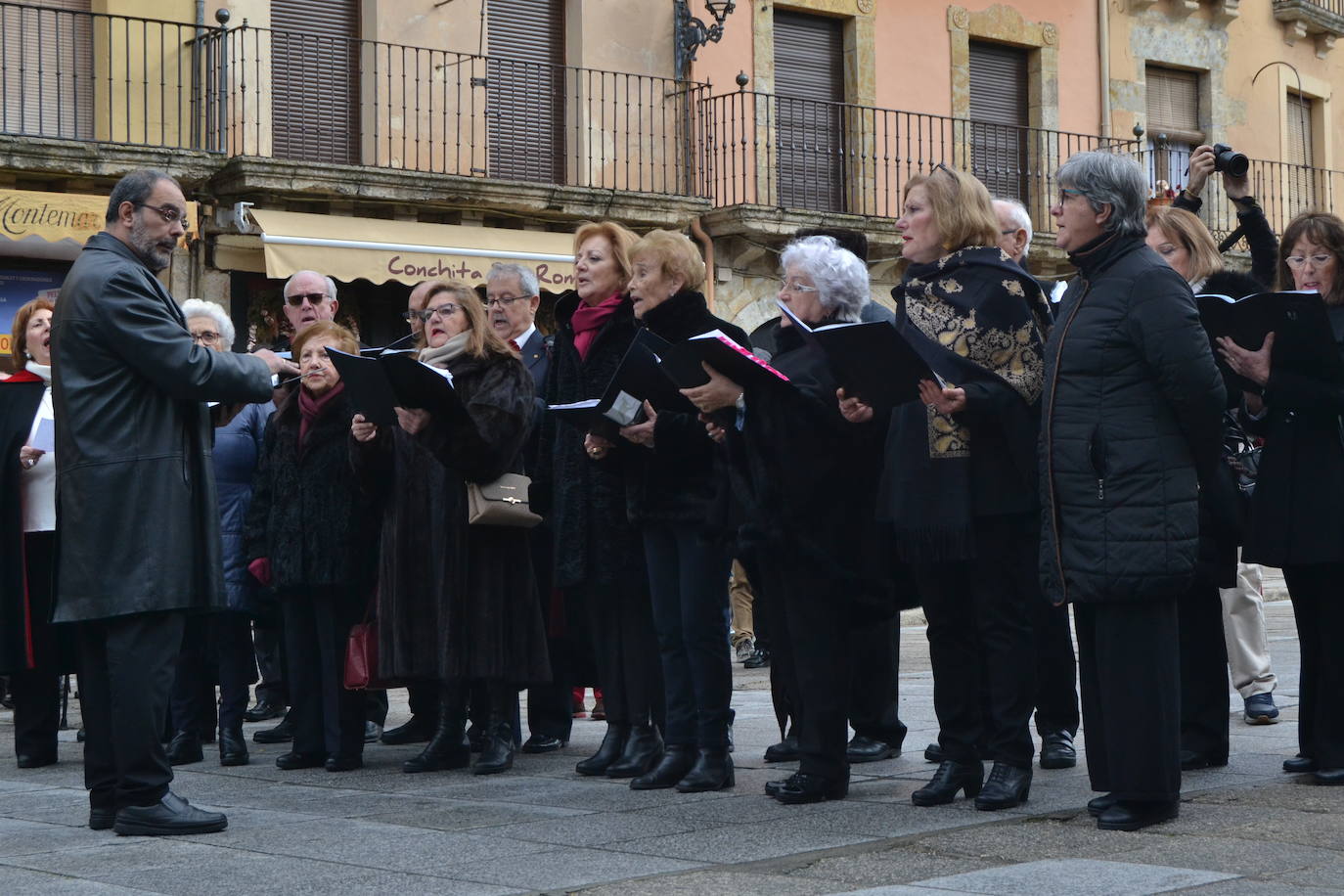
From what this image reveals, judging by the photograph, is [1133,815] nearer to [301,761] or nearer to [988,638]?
[988,638]

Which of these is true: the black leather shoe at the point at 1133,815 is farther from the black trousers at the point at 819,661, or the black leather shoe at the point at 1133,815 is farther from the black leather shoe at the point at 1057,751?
the black leather shoe at the point at 1057,751

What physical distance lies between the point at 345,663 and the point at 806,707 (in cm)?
204

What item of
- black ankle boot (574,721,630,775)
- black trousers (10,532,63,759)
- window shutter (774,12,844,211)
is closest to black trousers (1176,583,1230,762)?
black ankle boot (574,721,630,775)

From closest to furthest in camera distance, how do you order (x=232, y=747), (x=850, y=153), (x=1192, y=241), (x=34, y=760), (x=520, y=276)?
(x=1192, y=241) → (x=232, y=747) → (x=34, y=760) → (x=520, y=276) → (x=850, y=153)

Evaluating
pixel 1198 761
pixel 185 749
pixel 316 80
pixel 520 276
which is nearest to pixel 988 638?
pixel 1198 761

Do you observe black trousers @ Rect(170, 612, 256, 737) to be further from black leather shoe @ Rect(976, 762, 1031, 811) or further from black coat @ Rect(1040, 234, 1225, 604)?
black coat @ Rect(1040, 234, 1225, 604)

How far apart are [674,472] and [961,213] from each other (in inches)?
52.3

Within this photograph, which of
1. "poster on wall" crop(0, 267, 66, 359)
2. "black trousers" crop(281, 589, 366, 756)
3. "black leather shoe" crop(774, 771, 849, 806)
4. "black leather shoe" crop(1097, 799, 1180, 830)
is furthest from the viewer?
"poster on wall" crop(0, 267, 66, 359)

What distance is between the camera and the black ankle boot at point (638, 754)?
6992 millimetres

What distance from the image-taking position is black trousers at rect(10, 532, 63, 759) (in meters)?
7.93

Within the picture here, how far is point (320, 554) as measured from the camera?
7449mm

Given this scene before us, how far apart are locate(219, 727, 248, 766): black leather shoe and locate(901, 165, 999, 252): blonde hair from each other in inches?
138

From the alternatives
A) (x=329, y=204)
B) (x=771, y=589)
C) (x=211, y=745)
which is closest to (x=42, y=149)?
(x=329, y=204)

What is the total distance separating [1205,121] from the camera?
2506cm
